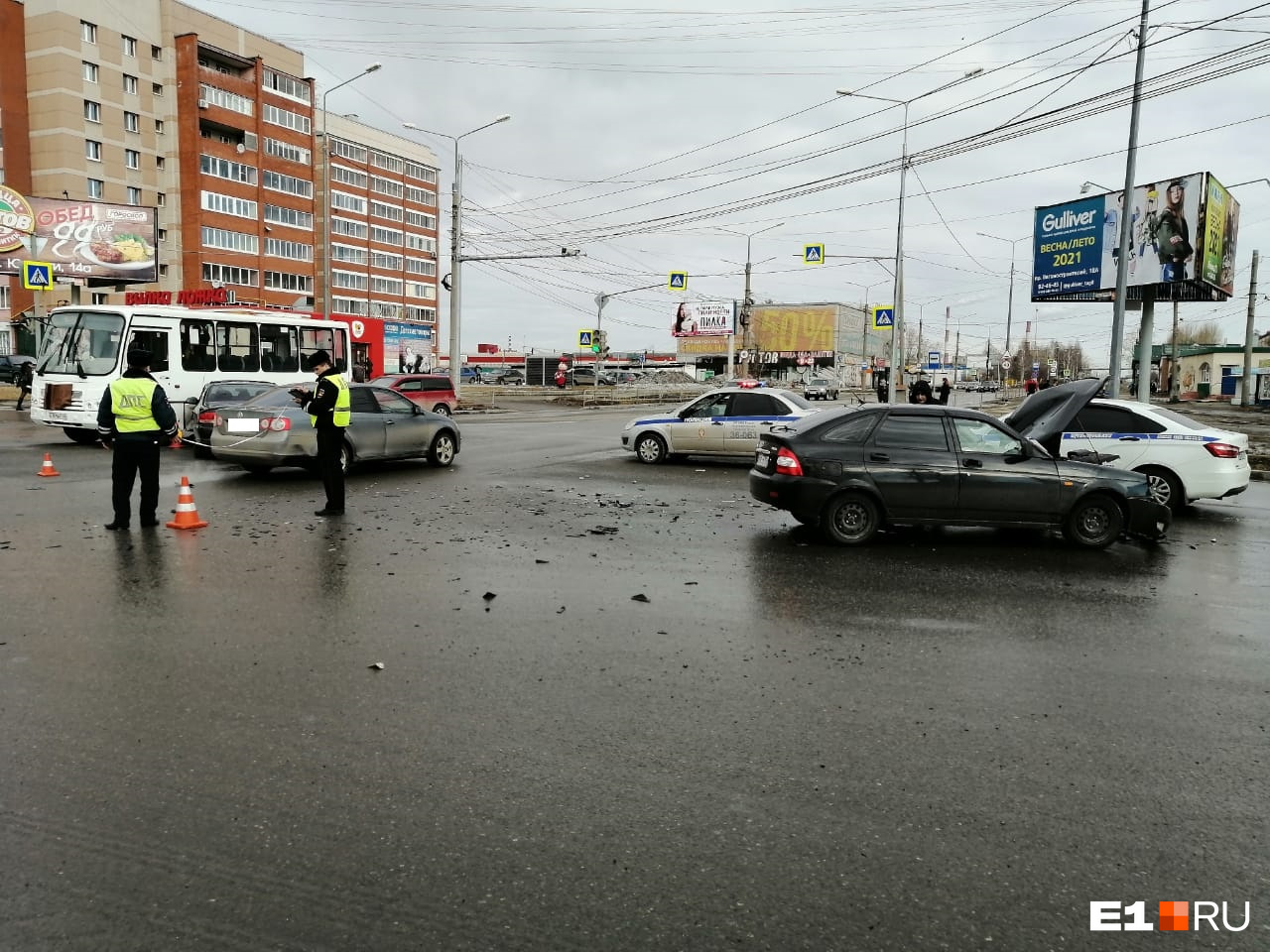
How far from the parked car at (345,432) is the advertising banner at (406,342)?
69.5 metres

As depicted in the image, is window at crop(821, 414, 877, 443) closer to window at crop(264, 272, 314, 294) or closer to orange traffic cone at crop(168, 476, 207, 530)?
orange traffic cone at crop(168, 476, 207, 530)

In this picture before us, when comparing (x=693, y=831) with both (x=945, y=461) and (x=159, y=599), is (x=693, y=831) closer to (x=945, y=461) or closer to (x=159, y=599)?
(x=159, y=599)

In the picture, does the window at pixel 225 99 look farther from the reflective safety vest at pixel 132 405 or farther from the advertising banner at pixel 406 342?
the reflective safety vest at pixel 132 405

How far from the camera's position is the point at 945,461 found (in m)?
9.23

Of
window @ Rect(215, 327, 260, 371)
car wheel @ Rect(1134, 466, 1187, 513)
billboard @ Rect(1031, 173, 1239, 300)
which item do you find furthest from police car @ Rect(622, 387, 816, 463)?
billboard @ Rect(1031, 173, 1239, 300)

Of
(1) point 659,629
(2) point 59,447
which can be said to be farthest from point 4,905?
(2) point 59,447

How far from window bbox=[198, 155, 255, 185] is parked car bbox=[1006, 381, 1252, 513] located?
223ft

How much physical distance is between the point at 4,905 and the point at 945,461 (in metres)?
8.32

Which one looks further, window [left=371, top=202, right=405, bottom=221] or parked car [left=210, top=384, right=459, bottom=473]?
window [left=371, top=202, right=405, bottom=221]

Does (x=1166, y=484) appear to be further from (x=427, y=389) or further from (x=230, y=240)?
(x=230, y=240)

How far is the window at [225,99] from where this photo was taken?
213 feet

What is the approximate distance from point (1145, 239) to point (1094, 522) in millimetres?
25799

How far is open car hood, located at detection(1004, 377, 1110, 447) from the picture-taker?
10.9 meters

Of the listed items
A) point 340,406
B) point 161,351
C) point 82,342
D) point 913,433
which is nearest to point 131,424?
point 340,406
